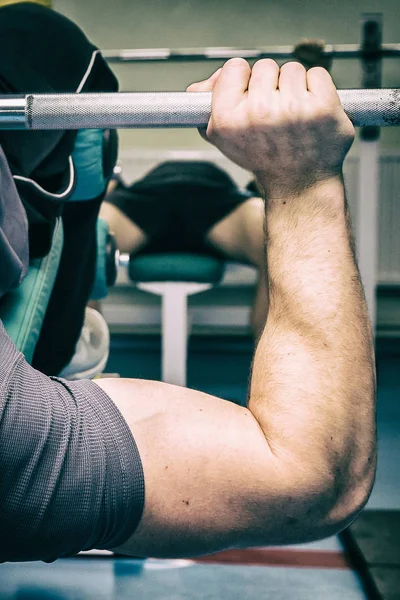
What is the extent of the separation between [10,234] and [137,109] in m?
0.18

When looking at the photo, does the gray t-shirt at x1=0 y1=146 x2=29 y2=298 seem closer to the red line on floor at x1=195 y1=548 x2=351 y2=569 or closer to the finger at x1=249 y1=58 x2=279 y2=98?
the finger at x1=249 y1=58 x2=279 y2=98

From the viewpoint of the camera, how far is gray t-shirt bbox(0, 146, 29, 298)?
61cm

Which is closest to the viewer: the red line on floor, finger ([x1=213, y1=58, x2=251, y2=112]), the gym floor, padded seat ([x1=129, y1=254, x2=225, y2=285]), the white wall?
finger ([x1=213, y1=58, x2=251, y2=112])

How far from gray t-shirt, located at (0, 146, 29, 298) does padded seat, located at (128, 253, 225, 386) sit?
1.19 metres

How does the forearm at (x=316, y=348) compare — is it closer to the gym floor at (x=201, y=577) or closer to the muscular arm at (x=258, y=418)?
the muscular arm at (x=258, y=418)

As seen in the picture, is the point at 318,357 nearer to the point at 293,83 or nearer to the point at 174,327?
the point at 293,83

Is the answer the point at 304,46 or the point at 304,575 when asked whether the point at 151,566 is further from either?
the point at 304,46

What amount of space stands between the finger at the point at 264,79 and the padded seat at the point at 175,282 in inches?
49.7

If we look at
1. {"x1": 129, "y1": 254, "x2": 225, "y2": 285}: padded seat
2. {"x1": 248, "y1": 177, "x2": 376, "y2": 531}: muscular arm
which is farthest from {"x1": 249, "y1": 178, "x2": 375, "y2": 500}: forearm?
{"x1": 129, "y1": 254, "x2": 225, "y2": 285}: padded seat

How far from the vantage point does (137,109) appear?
0.61 m

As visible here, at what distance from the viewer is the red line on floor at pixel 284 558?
1192mm

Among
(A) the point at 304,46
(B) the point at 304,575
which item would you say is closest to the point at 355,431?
(B) the point at 304,575

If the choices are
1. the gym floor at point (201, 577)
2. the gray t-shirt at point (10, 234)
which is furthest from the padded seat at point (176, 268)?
the gray t-shirt at point (10, 234)

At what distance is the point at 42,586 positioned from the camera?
1.10 m
